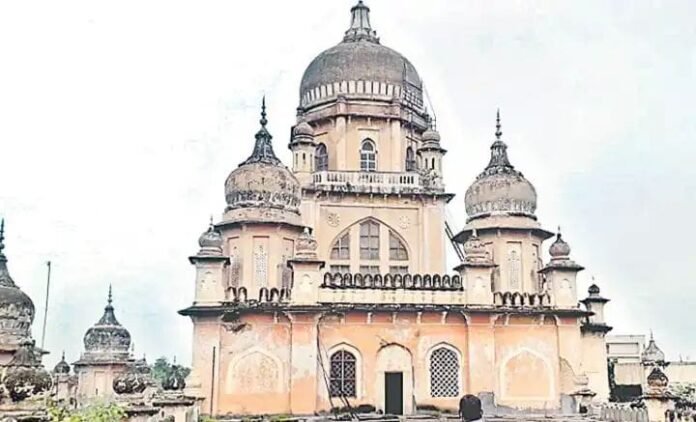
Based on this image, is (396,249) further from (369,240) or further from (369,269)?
A: (369,269)

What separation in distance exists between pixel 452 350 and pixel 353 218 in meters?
6.05

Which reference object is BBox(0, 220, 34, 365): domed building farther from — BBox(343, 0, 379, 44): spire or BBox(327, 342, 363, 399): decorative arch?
BBox(343, 0, 379, 44): spire

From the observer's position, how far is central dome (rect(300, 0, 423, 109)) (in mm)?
31125

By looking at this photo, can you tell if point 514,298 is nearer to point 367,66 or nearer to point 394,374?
point 394,374

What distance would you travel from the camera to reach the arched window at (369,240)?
29.0 metres

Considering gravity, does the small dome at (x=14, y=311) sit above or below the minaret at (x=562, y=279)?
below

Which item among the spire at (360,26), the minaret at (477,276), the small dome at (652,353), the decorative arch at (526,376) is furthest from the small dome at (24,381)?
the small dome at (652,353)

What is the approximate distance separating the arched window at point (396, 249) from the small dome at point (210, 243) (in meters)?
6.29

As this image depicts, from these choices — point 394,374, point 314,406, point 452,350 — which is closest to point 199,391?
point 314,406

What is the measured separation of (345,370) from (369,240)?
5.65 metres

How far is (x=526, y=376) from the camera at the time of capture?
2527 centimetres

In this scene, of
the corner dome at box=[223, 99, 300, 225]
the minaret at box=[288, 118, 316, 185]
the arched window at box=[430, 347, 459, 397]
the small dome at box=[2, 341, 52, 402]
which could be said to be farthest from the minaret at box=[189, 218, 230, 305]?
the small dome at box=[2, 341, 52, 402]

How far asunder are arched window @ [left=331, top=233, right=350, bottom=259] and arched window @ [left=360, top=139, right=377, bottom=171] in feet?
9.04

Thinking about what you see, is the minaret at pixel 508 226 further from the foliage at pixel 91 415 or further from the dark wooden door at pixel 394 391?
the foliage at pixel 91 415
